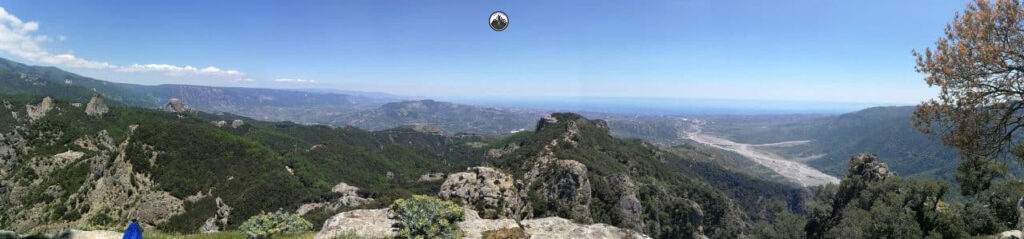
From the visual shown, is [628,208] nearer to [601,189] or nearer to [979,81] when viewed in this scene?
[601,189]

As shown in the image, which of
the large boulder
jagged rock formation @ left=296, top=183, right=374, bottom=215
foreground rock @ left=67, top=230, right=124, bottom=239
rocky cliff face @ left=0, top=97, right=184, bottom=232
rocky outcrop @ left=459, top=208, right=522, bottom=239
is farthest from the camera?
jagged rock formation @ left=296, top=183, right=374, bottom=215

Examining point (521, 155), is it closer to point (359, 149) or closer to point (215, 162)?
point (215, 162)

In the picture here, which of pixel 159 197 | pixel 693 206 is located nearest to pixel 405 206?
pixel 159 197

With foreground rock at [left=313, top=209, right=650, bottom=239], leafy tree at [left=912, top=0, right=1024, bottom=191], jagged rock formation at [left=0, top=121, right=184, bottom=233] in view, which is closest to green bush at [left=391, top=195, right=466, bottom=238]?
foreground rock at [left=313, top=209, right=650, bottom=239]

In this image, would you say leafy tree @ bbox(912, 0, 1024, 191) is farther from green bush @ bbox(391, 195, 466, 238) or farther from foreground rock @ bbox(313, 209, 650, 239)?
green bush @ bbox(391, 195, 466, 238)

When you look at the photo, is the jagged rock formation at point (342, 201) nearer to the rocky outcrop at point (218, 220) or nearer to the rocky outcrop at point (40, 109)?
the rocky outcrop at point (218, 220)
